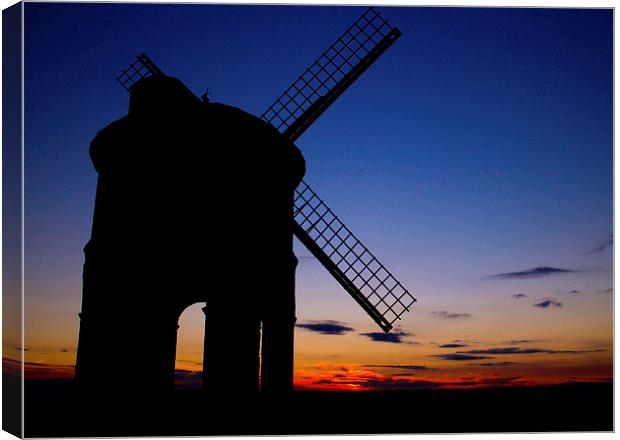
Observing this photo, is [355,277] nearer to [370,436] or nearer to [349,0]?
[370,436]

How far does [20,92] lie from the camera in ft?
30.1

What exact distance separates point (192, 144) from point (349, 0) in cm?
333

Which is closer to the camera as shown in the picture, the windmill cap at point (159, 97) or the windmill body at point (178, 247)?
the windmill body at point (178, 247)

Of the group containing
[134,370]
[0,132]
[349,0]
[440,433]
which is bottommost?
[440,433]

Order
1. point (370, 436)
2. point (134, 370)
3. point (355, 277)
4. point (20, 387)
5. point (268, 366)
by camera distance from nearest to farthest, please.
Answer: point (20, 387)
point (370, 436)
point (134, 370)
point (268, 366)
point (355, 277)

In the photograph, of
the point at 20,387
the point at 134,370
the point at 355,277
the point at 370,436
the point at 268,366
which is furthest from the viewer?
the point at 355,277

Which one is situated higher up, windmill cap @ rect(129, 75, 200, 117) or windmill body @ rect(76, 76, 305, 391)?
windmill cap @ rect(129, 75, 200, 117)

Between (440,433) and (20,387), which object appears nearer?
(20,387)

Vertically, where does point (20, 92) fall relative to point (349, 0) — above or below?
below

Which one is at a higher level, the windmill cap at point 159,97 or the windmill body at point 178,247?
the windmill cap at point 159,97

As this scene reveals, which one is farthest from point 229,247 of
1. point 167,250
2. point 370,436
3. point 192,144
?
point 370,436

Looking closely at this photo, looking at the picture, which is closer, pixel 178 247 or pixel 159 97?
pixel 178 247

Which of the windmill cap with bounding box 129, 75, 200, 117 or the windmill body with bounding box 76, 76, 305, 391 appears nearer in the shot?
the windmill body with bounding box 76, 76, 305, 391

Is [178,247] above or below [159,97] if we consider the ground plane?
below
